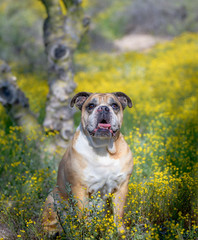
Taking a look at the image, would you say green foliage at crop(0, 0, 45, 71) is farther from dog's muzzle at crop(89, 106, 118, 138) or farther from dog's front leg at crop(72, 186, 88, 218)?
dog's front leg at crop(72, 186, 88, 218)

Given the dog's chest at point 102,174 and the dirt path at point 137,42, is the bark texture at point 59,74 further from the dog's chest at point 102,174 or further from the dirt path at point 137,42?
the dirt path at point 137,42

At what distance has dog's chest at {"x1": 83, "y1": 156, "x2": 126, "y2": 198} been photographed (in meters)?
3.16

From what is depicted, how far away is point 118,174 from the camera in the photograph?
10.5 feet

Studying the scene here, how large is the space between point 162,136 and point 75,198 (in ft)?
8.69

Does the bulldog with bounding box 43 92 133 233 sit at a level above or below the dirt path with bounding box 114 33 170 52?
below

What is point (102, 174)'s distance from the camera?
3174 mm

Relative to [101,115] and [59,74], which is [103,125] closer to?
[101,115]

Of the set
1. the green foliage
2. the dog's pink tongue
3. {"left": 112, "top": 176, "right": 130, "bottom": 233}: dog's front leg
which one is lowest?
{"left": 112, "top": 176, "right": 130, "bottom": 233}: dog's front leg

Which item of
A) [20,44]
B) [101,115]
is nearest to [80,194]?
[101,115]

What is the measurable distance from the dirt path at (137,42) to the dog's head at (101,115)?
12.8 meters

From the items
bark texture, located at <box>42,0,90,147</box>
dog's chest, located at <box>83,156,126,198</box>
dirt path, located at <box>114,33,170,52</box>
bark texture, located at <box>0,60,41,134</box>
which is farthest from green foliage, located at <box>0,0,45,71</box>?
dog's chest, located at <box>83,156,126,198</box>

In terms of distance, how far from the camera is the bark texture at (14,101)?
5.26 meters

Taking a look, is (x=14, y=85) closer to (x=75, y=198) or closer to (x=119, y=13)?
(x=75, y=198)

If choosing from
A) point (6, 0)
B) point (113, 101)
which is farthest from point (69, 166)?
point (6, 0)
